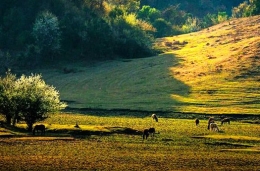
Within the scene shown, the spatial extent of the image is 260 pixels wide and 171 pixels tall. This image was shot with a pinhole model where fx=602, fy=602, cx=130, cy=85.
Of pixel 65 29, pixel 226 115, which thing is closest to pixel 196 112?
pixel 226 115

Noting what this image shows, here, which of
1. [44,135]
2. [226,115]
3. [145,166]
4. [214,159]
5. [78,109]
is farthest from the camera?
[78,109]

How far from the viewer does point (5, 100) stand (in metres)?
74.8

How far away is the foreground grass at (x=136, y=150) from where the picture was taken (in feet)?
164

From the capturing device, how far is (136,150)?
2309 inches

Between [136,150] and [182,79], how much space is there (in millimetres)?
67437

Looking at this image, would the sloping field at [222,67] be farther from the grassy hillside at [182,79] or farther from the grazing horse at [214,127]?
the grazing horse at [214,127]

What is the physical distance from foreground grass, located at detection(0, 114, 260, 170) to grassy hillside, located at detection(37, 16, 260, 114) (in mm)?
23739

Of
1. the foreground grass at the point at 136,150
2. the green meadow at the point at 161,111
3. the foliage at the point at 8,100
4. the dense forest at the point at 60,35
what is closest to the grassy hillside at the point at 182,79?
the green meadow at the point at 161,111

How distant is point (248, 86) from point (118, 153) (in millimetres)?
64238

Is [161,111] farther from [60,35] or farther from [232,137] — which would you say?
[60,35]

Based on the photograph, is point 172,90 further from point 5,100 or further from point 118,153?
point 118,153

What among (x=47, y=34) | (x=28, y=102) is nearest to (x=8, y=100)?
(x=28, y=102)

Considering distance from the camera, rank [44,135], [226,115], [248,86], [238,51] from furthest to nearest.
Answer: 1. [238,51]
2. [248,86]
3. [226,115]
4. [44,135]

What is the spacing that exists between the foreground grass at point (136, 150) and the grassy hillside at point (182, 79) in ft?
77.9
